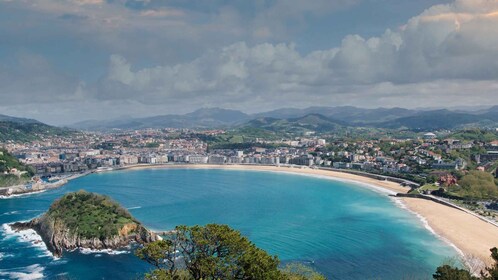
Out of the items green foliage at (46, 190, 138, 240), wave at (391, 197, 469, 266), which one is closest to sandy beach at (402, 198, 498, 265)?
wave at (391, 197, 469, 266)

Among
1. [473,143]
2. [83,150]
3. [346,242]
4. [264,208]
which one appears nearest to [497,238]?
[346,242]

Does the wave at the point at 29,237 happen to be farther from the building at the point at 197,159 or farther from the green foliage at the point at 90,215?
the building at the point at 197,159

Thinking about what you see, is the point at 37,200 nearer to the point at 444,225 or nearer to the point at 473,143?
the point at 444,225

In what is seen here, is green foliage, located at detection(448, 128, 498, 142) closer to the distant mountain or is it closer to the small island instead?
the small island

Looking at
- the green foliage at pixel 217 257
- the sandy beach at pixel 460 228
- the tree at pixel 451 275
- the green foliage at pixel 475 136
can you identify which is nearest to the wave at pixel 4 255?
the green foliage at pixel 217 257

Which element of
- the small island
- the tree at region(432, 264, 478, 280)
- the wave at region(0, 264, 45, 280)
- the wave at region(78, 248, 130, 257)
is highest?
the tree at region(432, 264, 478, 280)
